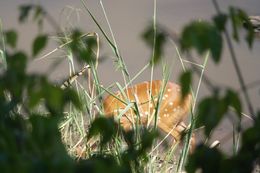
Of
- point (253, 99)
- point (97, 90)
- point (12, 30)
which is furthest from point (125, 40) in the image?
point (12, 30)

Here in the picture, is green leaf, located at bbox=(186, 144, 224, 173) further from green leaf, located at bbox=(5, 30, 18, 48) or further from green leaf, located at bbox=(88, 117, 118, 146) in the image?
green leaf, located at bbox=(5, 30, 18, 48)

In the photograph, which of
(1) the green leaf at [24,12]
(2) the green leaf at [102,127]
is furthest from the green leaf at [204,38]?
(1) the green leaf at [24,12]

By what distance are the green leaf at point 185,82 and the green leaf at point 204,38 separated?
58mm

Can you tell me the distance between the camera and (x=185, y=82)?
112 cm

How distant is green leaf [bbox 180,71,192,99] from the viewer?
1114mm

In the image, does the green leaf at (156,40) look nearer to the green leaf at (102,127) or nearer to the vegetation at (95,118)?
the vegetation at (95,118)

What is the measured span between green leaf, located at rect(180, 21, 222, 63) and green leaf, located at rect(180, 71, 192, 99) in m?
0.06

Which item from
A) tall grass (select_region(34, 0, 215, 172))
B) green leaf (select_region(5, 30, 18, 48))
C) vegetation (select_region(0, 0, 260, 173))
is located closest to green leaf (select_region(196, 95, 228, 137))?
vegetation (select_region(0, 0, 260, 173))

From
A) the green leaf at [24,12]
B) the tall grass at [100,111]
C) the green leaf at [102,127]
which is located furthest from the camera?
the tall grass at [100,111]

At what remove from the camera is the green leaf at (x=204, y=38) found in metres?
1.07

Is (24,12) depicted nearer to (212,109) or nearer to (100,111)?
(212,109)

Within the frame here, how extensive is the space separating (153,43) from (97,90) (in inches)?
72.2

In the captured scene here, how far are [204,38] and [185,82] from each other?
9cm

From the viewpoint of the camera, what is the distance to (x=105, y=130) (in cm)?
119
